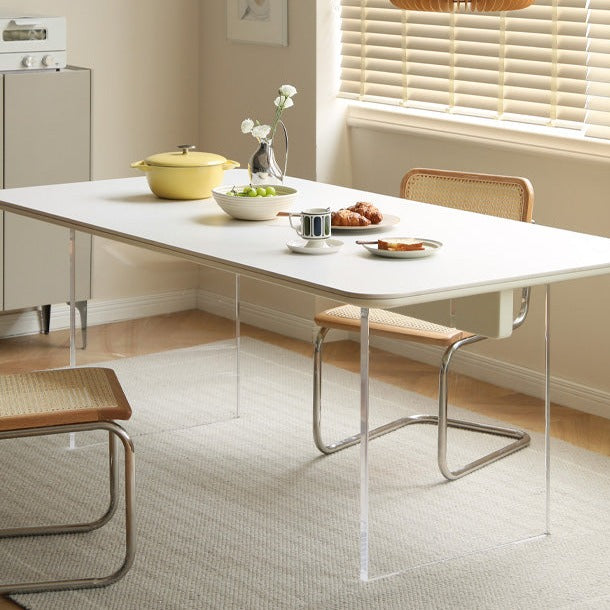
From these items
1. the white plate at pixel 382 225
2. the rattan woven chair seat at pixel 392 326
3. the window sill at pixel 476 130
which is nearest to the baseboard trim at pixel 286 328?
the window sill at pixel 476 130

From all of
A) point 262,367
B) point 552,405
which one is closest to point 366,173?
point 262,367

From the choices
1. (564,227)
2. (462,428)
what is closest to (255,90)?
(564,227)

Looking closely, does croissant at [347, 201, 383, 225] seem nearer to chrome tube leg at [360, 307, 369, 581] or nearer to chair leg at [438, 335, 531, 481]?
chair leg at [438, 335, 531, 481]

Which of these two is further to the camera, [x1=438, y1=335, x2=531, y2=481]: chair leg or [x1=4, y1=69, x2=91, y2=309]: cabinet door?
[x1=4, y1=69, x2=91, y2=309]: cabinet door

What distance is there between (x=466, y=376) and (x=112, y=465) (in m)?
1.81

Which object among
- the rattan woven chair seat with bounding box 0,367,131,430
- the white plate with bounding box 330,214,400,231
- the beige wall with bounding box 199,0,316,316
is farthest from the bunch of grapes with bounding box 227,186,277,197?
the beige wall with bounding box 199,0,316,316

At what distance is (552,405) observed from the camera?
4230mm

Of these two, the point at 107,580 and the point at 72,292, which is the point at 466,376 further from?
the point at 107,580

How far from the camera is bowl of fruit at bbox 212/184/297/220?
10.5ft

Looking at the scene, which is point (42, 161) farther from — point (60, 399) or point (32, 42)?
point (60, 399)

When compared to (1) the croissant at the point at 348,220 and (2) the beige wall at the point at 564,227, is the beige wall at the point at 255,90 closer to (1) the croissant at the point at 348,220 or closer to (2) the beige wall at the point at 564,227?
(2) the beige wall at the point at 564,227

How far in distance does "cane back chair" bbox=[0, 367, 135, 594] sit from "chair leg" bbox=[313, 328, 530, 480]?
2.48 ft

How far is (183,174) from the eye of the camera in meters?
3.45

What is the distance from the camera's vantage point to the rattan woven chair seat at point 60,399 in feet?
8.61
